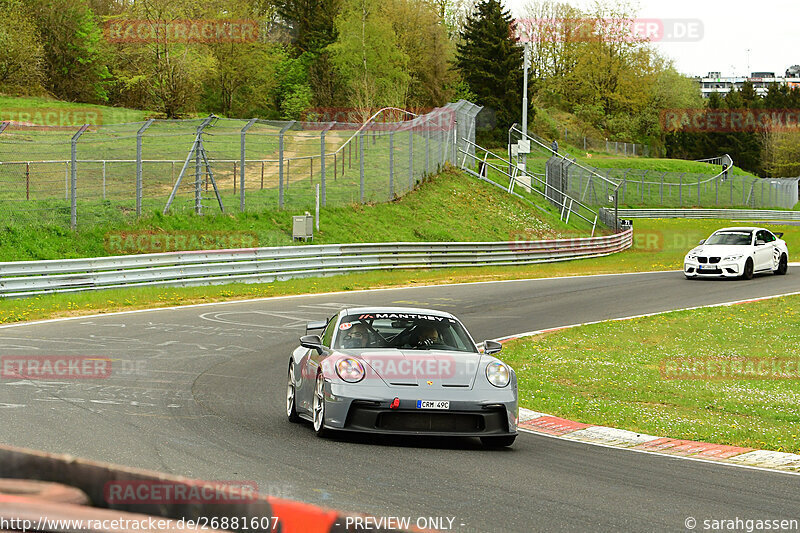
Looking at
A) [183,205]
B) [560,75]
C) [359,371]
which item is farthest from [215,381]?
[560,75]

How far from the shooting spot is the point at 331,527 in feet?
11.6

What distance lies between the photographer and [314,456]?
308 inches

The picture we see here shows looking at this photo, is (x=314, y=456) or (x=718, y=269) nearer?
(x=314, y=456)

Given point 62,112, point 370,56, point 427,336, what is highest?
point 370,56

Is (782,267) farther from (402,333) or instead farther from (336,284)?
(402,333)

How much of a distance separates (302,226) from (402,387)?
74.1 ft

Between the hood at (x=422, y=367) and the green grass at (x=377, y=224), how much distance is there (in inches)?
673

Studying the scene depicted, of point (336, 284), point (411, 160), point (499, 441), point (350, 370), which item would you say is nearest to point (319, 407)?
point (350, 370)

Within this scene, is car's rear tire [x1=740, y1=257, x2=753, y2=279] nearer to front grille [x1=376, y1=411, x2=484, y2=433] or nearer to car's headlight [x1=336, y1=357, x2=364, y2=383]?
front grille [x1=376, y1=411, x2=484, y2=433]

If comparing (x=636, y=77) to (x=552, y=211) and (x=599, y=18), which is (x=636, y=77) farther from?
(x=552, y=211)

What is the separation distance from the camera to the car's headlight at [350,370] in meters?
8.74

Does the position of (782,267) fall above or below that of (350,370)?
below

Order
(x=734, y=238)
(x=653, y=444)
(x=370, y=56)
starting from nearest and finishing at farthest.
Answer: (x=653, y=444) < (x=734, y=238) < (x=370, y=56)

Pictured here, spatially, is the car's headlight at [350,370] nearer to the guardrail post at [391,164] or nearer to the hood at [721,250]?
the hood at [721,250]
